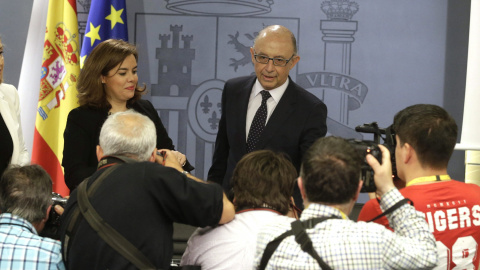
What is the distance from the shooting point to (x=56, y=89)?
511 centimetres

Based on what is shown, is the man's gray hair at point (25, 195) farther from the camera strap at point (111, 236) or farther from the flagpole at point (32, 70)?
the flagpole at point (32, 70)

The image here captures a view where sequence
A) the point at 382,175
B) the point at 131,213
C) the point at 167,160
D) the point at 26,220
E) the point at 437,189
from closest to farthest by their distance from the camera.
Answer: the point at 382,175 → the point at 131,213 → the point at 437,189 → the point at 26,220 → the point at 167,160

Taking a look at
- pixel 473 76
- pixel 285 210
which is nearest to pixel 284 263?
pixel 285 210

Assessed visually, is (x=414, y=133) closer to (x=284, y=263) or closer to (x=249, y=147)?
(x=284, y=263)

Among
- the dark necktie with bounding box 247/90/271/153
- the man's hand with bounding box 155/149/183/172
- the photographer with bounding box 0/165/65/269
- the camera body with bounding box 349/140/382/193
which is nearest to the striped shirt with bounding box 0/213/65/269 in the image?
the photographer with bounding box 0/165/65/269

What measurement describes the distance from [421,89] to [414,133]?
2.85 m

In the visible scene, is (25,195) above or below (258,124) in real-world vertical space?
below

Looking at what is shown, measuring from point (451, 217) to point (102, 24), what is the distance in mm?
3320

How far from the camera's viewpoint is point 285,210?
267 centimetres

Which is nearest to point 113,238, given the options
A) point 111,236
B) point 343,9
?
point 111,236

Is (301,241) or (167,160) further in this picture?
(167,160)

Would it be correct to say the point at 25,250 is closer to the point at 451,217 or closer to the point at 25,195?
the point at 25,195

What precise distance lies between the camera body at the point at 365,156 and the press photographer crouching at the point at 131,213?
526 mm

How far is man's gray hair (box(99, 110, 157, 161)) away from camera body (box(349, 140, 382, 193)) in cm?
78
